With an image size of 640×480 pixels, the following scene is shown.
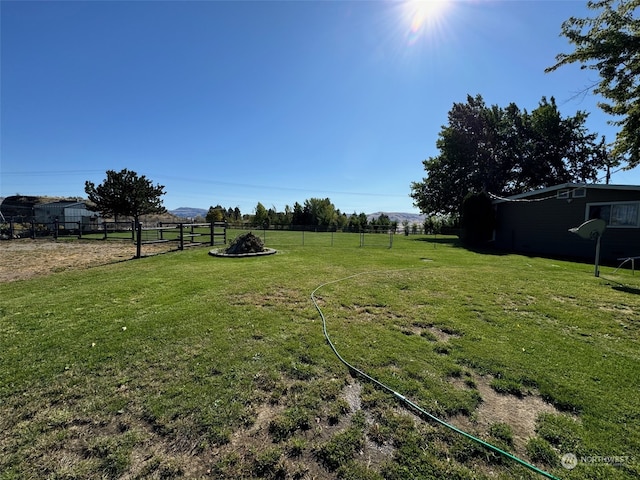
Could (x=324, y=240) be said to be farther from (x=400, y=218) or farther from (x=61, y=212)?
(x=400, y=218)

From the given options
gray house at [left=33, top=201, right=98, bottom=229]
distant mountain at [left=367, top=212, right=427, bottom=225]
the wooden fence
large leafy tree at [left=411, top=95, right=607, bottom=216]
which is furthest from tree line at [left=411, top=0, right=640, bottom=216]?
gray house at [left=33, top=201, right=98, bottom=229]

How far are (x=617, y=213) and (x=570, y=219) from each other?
156 cm

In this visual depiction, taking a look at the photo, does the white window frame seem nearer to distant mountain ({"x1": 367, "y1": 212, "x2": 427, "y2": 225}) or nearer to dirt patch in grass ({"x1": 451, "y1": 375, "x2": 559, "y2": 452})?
dirt patch in grass ({"x1": 451, "y1": 375, "x2": 559, "y2": 452})

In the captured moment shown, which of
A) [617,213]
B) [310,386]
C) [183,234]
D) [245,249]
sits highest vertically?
[617,213]

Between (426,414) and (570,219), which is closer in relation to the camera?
(426,414)

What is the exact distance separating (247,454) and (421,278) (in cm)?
569

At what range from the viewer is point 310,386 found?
2570 millimetres

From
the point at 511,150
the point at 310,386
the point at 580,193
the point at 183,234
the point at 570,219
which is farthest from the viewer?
the point at 511,150

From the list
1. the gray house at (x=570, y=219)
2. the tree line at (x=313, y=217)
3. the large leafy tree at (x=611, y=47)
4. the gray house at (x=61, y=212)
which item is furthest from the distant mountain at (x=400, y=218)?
the gray house at (x=61, y=212)

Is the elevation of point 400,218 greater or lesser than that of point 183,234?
greater

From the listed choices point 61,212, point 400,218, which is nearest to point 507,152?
point 61,212

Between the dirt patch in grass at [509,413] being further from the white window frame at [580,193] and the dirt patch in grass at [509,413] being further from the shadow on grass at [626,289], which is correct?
the white window frame at [580,193]

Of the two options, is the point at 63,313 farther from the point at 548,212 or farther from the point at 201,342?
the point at 548,212

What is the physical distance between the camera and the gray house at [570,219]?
10664 mm
